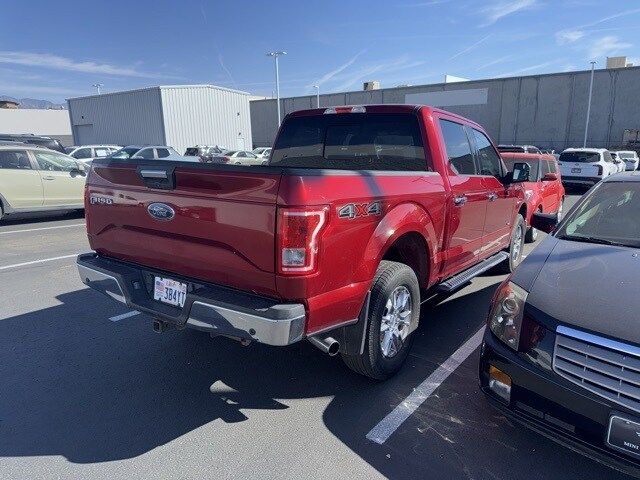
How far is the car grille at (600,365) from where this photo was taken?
6.93 feet

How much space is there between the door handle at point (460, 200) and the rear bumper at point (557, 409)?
1.66 meters

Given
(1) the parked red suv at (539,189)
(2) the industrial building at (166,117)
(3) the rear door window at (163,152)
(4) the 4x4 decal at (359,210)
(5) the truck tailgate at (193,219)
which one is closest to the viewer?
(5) the truck tailgate at (193,219)

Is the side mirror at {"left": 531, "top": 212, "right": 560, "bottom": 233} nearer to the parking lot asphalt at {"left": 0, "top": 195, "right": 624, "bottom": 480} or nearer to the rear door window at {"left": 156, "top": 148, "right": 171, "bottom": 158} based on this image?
the parking lot asphalt at {"left": 0, "top": 195, "right": 624, "bottom": 480}

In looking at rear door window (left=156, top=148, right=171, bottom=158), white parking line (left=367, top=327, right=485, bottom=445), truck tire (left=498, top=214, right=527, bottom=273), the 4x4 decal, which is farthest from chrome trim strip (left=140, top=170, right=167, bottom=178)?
rear door window (left=156, top=148, right=171, bottom=158)

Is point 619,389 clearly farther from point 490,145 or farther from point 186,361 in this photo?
point 490,145

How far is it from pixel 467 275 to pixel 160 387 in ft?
9.63

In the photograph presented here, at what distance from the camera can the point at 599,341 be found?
2.21 meters

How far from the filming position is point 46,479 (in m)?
2.42

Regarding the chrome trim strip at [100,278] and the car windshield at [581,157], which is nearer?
the chrome trim strip at [100,278]

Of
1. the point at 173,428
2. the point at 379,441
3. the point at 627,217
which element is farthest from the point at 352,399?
the point at 627,217

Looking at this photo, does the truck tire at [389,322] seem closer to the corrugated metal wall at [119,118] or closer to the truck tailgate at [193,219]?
the truck tailgate at [193,219]

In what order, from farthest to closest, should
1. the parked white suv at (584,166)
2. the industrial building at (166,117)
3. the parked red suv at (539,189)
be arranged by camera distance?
1. the industrial building at (166,117)
2. the parked white suv at (584,166)
3. the parked red suv at (539,189)

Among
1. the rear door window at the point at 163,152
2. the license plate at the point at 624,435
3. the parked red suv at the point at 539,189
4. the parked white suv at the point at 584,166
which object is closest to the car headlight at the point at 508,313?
the license plate at the point at 624,435

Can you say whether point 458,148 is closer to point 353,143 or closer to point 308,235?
point 353,143
